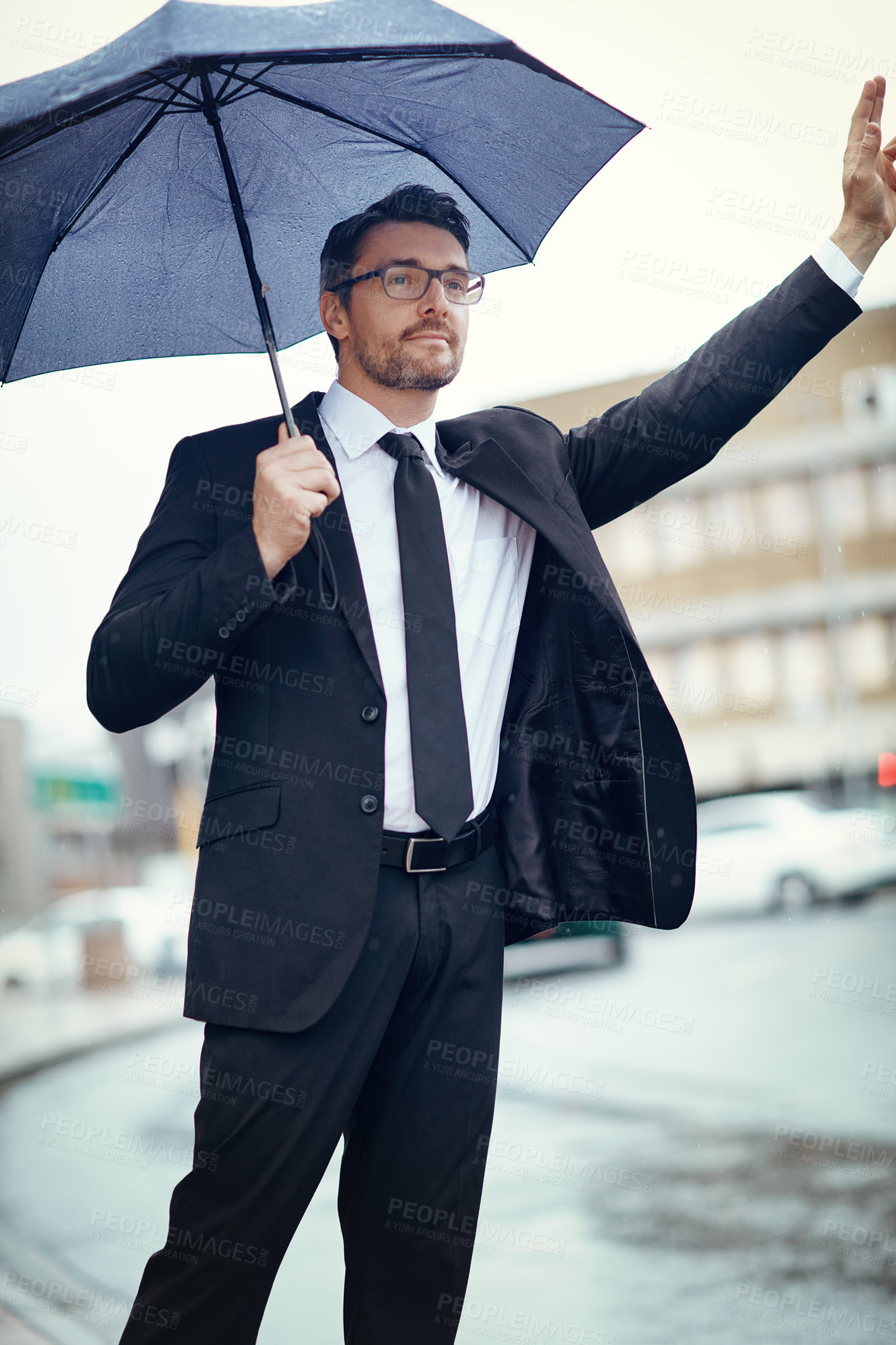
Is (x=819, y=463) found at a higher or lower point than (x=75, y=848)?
higher

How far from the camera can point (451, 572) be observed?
1805mm

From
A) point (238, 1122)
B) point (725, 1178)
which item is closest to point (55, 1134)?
point (725, 1178)

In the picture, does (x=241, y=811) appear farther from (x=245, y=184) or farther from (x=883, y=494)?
(x=883, y=494)

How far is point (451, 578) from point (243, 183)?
2.59ft

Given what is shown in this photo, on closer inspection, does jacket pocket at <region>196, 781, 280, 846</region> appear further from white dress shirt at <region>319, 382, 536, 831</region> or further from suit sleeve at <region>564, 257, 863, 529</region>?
suit sleeve at <region>564, 257, 863, 529</region>

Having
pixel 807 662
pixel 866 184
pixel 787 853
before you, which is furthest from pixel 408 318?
pixel 807 662

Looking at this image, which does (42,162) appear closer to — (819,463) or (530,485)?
(530,485)

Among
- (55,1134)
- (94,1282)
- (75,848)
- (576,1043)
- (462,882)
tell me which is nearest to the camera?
(462,882)

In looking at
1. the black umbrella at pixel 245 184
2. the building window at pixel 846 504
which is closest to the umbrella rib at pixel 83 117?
the black umbrella at pixel 245 184

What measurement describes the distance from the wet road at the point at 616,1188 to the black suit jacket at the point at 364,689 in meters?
1.84

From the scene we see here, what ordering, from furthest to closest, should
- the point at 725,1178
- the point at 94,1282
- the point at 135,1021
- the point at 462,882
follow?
the point at 135,1021 → the point at 725,1178 → the point at 94,1282 → the point at 462,882

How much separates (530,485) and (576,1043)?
6996 mm

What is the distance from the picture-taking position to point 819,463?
2995 centimetres

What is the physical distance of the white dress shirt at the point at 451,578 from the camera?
5.66 ft
